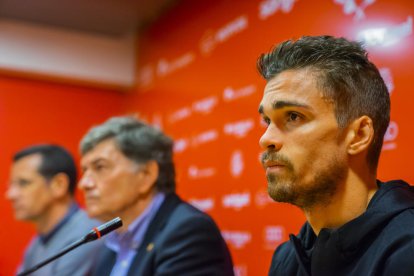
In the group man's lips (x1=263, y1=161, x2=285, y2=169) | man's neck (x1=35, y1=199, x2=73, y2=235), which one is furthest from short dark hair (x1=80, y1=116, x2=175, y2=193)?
man's lips (x1=263, y1=161, x2=285, y2=169)

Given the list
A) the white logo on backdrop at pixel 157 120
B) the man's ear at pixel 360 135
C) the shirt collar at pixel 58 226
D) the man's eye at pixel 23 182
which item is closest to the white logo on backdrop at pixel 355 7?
the man's ear at pixel 360 135

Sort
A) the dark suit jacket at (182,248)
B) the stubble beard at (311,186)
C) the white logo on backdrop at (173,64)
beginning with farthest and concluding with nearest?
the white logo on backdrop at (173,64)
the dark suit jacket at (182,248)
the stubble beard at (311,186)

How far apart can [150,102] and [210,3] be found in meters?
0.83

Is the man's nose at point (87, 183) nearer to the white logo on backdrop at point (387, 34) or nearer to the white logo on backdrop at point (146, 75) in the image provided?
the white logo on backdrop at point (387, 34)

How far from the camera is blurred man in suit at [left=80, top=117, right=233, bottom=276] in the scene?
1848 millimetres

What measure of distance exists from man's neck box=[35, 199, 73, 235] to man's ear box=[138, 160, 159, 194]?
91 cm

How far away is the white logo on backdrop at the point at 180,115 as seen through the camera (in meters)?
3.00

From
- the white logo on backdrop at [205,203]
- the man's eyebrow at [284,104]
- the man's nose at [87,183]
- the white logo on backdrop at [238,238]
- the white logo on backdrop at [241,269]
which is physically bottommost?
the white logo on backdrop at [241,269]

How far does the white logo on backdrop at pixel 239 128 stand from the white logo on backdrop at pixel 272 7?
1.53ft

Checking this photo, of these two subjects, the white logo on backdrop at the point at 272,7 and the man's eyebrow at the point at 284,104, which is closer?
the man's eyebrow at the point at 284,104

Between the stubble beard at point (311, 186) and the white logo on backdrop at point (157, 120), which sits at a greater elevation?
the white logo on backdrop at point (157, 120)

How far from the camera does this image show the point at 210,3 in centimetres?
293

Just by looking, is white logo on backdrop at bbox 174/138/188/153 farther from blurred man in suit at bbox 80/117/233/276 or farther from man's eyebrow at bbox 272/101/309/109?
man's eyebrow at bbox 272/101/309/109

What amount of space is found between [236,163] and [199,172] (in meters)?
0.39
